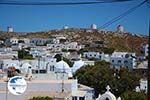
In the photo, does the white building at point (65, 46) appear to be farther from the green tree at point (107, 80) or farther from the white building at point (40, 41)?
the green tree at point (107, 80)

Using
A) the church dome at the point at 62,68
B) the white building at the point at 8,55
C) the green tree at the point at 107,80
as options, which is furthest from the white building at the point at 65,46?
the green tree at the point at 107,80

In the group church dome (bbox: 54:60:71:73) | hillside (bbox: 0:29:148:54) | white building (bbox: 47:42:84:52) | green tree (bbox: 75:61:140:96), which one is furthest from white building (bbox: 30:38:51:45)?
green tree (bbox: 75:61:140:96)

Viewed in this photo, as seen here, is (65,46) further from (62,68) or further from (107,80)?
(107,80)

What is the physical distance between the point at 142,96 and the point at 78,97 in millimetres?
3163

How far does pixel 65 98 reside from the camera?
16.7 m

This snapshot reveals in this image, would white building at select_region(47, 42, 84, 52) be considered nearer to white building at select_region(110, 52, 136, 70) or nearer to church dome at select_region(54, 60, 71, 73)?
white building at select_region(110, 52, 136, 70)

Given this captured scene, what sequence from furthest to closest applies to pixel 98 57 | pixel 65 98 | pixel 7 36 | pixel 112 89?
pixel 7 36 → pixel 98 57 → pixel 112 89 → pixel 65 98

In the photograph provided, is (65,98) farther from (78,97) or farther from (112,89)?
(112,89)

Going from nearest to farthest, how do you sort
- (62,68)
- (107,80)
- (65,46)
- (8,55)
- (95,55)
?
(107,80)
(62,68)
(8,55)
(95,55)
(65,46)

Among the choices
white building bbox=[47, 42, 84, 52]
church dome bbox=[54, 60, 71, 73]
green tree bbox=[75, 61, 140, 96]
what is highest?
white building bbox=[47, 42, 84, 52]

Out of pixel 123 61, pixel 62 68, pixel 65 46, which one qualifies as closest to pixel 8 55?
pixel 123 61

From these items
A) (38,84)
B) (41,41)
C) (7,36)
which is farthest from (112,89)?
(7,36)

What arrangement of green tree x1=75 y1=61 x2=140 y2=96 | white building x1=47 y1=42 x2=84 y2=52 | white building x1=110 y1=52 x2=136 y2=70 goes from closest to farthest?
green tree x1=75 y1=61 x2=140 y2=96
white building x1=110 y1=52 x2=136 y2=70
white building x1=47 y1=42 x2=84 y2=52

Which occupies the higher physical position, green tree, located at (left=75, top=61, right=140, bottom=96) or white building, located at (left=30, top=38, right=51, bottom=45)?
white building, located at (left=30, top=38, right=51, bottom=45)
